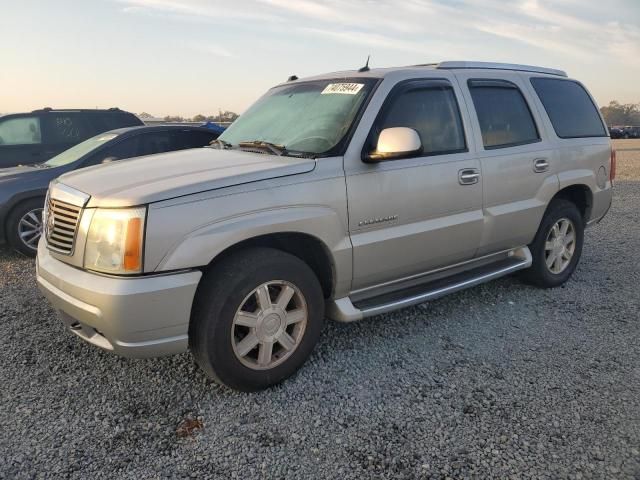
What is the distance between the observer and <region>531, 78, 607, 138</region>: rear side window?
4.59 metres

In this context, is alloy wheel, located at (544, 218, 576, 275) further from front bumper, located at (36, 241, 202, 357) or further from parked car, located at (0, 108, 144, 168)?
parked car, located at (0, 108, 144, 168)

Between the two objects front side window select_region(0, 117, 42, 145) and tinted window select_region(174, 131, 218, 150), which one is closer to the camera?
tinted window select_region(174, 131, 218, 150)

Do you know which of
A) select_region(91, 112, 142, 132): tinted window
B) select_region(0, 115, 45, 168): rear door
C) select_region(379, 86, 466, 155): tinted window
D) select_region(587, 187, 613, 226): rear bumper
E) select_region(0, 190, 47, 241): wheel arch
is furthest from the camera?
select_region(91, 112, 142, 132): tinted window

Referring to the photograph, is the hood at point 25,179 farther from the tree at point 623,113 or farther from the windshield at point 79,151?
the tree at point 623,113

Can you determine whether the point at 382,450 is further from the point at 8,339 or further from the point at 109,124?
the point at 109,124

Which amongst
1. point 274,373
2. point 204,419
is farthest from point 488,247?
point 204,419

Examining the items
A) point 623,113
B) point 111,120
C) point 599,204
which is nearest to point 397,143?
point 599,204

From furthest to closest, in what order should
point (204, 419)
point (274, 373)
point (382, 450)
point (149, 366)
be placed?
point (149, 366), point (274, 373), point (204, 419), point (382, 450)

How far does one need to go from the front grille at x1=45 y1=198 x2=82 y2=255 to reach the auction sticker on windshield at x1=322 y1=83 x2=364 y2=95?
73.4 inches

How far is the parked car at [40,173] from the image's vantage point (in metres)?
5.89

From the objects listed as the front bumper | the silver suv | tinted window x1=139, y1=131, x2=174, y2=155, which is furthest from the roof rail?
tinted window x1=139, y1=131, x2=174, y2=155

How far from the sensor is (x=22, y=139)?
8805 millimetres

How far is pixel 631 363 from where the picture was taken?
3373 mm

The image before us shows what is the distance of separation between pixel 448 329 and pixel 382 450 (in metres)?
1.61
